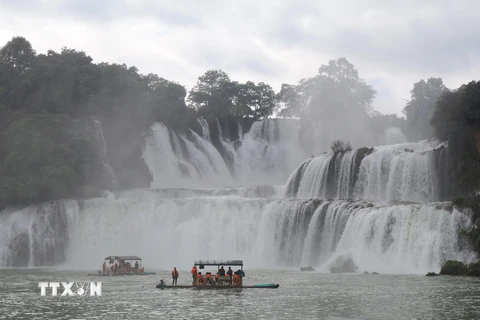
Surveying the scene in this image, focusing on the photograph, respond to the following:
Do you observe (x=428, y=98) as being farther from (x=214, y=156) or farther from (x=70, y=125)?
(x=70, y=125)

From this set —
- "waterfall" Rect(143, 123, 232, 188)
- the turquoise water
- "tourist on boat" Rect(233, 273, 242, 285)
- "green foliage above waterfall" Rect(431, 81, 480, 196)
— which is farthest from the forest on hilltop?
"tourist on boat" Rect(233, 273, 242, 285)

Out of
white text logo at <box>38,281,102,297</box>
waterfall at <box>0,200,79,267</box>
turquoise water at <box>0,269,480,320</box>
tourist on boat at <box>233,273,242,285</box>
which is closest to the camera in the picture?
turquoise water at <box>0,269,480,320</box>

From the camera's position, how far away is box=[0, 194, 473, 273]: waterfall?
4991 cm

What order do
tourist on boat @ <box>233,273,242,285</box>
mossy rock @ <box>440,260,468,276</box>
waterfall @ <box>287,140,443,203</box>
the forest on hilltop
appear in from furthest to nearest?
the forest on hilltop, waterfall @ <box>287,140,443,203</box>, mossy rock @ <box>440,260,468,276</box>, tourist on boat @ <box>233,273,242,285</box>

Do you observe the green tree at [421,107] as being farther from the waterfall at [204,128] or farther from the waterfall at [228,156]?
the waterfall at [204,128]

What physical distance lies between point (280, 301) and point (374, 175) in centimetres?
3217

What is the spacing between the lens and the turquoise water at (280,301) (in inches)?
1001

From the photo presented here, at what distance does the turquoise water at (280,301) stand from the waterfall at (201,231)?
9444mm

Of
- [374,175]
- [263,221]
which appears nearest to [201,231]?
[263,221]

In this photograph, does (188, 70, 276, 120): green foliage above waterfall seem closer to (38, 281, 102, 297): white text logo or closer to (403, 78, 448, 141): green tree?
(403, 78, 448, 141): green tree

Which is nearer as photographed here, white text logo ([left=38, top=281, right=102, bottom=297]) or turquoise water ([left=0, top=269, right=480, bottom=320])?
turquoise water ([left=0, top=269, right=480, bottom=320])

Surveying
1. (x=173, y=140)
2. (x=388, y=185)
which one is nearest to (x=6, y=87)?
(x=173, y=140)

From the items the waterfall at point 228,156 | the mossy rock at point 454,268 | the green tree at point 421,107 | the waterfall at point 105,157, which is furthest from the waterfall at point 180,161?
the mossy rock at point 454,268

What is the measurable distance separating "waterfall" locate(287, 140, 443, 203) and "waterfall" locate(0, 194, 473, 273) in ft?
21.9
